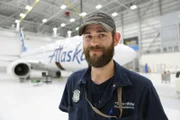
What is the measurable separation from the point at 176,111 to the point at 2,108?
320 cm

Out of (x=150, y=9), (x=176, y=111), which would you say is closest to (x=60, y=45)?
(x=176, y=111)

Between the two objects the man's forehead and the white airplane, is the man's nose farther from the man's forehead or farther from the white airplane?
the white airplane

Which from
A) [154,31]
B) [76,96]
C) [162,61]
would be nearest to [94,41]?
[76,96]

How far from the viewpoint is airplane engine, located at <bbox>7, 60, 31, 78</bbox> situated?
266 inches

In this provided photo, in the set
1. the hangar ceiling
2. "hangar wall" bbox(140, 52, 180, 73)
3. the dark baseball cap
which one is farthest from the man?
"hangar wall" bbox(140, 52, 180, 73)

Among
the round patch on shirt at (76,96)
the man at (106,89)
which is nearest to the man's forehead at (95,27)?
the man at (106,89)

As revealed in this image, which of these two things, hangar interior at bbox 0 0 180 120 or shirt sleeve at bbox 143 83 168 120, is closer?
shirt sleeve at bbox 143 83 168 120

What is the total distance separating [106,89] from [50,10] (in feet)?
50.1

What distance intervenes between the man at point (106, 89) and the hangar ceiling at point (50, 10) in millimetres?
9769

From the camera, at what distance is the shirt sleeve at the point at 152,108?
83 cm

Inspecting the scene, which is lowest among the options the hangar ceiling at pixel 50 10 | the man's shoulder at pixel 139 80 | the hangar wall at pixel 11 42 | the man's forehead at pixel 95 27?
the man's shoulder at pixel 139 80

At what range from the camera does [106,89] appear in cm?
90

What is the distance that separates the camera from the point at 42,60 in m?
7.71

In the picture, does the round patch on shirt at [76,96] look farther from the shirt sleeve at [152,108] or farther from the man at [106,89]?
the shirt sleeve at [152,108]
